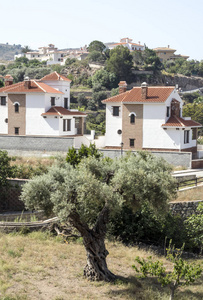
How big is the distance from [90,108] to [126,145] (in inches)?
1868

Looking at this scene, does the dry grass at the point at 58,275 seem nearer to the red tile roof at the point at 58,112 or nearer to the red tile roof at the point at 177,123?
the red tile roof at the point at 177,123

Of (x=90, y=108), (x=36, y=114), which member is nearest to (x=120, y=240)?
(x=36, y=114)

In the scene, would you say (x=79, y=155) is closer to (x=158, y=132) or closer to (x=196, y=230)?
(x=196, y=230)

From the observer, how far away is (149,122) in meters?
37.4

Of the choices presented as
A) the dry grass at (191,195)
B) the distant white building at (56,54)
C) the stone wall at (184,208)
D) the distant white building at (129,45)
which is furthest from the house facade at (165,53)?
the stone wall at (184,208)

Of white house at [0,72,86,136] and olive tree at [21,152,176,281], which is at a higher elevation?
white house at [0,72,86,136]

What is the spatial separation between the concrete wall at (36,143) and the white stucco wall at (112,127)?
402 cm

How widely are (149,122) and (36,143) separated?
10.3 meters

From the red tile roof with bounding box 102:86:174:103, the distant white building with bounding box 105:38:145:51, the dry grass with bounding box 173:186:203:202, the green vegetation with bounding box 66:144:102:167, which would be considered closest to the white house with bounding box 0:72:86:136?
the red tile roof with bounding box 102:86:174:103

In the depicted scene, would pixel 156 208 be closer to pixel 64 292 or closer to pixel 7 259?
pixel 64 292

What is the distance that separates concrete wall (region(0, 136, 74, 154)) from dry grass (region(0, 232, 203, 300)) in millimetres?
20791

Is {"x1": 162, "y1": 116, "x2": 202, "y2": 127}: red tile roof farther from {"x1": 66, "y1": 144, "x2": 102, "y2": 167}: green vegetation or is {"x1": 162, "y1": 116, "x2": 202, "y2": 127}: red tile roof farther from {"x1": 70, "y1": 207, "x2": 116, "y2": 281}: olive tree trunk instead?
{"x1": 70, "y1": 207, "x2": 116, "y2": 281}: olive tree trunk

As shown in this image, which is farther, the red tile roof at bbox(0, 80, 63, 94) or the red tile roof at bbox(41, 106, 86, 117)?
the red tile roof at bbox(0, 80, 63, 94)

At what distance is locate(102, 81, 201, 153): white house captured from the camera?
36781mm
